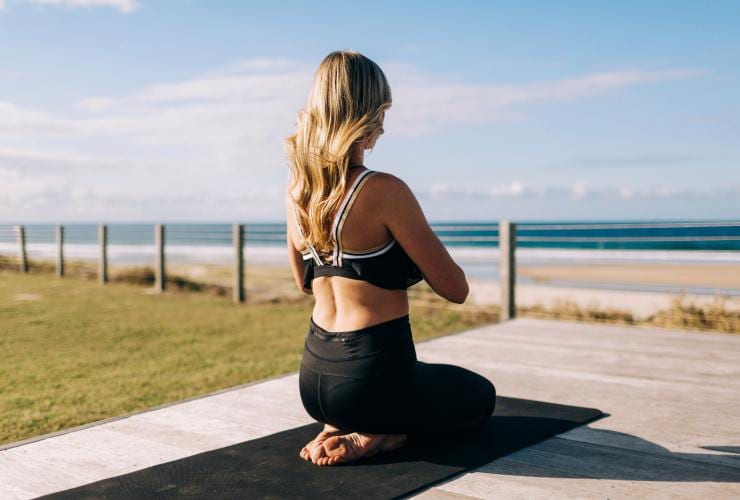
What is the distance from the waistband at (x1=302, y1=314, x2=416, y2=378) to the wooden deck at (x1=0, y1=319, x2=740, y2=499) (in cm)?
45

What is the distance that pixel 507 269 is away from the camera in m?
7.30

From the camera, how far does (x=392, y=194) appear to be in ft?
8.05

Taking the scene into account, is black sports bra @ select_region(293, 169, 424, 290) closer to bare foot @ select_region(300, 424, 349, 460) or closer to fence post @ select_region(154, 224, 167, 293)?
bare foot @ select_region(300, 424, 349, 460)

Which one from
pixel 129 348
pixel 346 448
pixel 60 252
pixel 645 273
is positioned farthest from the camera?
pixel 645 273

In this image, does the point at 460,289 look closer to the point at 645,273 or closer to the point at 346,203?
the point at 346,203

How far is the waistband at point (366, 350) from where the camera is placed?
2521mm

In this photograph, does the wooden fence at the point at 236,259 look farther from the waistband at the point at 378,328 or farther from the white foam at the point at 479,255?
the waistband at the point at 378,328

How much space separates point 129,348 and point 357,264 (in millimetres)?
4618

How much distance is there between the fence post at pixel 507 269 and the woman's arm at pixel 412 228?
4.84 m

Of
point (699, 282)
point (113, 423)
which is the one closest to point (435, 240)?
point (113, 423)

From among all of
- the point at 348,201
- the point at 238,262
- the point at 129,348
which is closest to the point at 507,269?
the point at 129,348

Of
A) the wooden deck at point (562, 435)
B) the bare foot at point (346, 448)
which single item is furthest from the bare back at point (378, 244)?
the wooden deck at point (562, 435)

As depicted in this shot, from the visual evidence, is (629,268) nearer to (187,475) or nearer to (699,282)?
(699,282)

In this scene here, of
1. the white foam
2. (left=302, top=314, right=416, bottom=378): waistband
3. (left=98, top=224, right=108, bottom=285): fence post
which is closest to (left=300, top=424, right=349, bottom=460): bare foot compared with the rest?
(left=302, top=314, right=416, bottom=378): waistband
